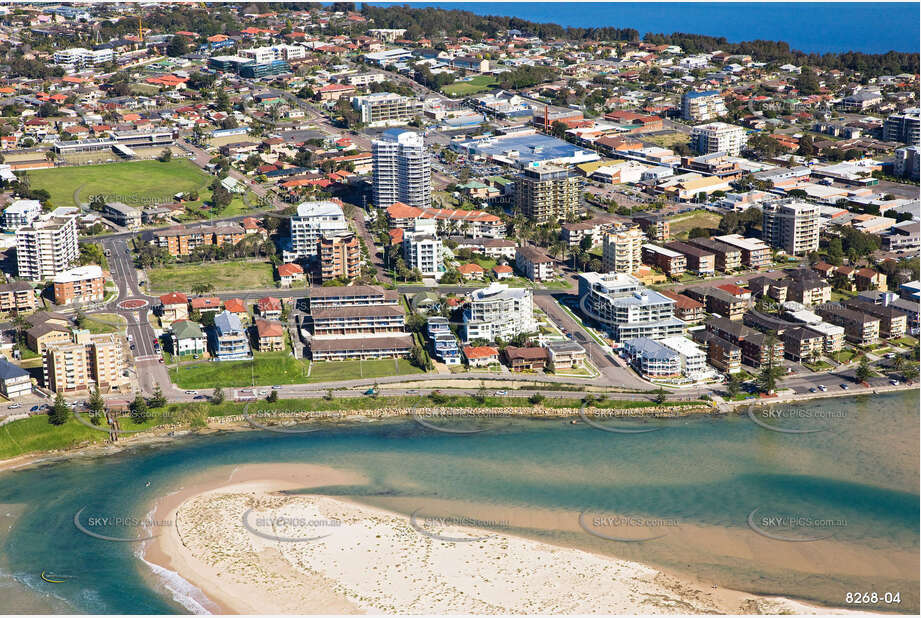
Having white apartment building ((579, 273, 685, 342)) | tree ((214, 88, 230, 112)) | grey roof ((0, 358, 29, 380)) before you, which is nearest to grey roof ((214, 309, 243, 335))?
grey roof ((0, 358, 29, 380))

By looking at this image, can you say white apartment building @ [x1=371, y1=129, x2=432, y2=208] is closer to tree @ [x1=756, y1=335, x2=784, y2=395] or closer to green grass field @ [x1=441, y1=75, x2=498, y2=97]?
tree @ [x1=756, y1=335, x2=784, y2=395]

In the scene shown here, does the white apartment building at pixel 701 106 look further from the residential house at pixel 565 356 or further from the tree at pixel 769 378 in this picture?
the tree at pixel 769 378

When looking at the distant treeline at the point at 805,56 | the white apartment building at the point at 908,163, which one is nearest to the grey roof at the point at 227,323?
the white apartment building at the point at 908,163

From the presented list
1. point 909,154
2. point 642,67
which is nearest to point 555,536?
point 909,154

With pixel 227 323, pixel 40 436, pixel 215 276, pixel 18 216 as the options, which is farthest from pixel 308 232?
pixel 40 436

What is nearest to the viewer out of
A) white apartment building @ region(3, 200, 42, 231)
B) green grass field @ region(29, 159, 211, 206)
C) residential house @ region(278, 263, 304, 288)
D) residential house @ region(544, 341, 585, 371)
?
residential house @ region(544, 341, 585, 371)

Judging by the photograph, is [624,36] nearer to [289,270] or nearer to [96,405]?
[289,270]

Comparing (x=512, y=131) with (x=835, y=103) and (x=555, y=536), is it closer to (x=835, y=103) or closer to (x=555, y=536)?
(x=835, y=103)
